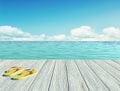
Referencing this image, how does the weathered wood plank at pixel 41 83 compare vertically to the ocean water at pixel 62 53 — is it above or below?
above

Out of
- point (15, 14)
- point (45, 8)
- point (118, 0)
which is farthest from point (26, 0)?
point (118, 0)

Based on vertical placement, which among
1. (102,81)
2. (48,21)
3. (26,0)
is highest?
(26,0)

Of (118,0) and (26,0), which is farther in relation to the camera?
(26,0)

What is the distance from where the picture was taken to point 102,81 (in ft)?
6.28

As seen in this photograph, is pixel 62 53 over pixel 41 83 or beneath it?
beneath

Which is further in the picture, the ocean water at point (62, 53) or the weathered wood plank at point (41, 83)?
the ocean water at point (62, 53)

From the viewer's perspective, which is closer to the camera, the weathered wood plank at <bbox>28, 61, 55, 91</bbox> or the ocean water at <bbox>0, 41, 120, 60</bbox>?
the weathered wood plank at <bbox>28, 61, 55, 91</bbox>

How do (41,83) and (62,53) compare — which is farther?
(62,53)

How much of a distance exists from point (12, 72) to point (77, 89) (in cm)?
106

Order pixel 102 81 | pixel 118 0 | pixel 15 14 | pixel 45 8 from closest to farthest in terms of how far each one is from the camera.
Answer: pixel 102 81 < pixel 118 0 < pixel 45 8 < pixel 15 14

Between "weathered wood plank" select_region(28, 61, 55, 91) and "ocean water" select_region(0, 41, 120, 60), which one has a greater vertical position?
"weathered wood plank" select_region(28, 61, 55, 91)

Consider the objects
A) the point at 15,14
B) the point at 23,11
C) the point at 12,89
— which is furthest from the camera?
the point at 15,14

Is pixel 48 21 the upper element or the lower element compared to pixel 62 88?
upper

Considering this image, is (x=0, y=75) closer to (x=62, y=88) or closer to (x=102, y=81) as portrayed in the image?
(x=62, y=88)
